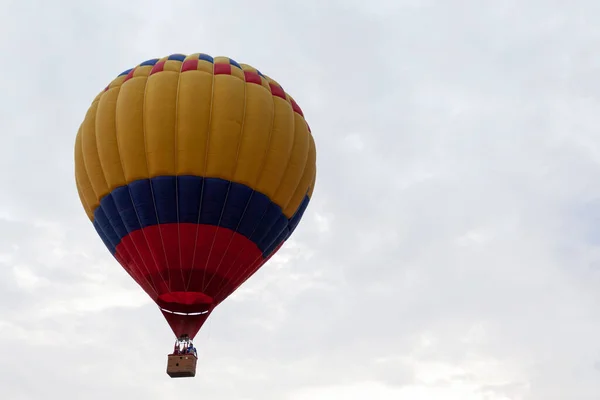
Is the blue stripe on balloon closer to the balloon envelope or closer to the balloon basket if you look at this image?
the balloon envelope

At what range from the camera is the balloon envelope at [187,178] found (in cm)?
1667

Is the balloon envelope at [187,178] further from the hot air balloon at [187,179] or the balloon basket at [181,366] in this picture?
the balloon basket at [181,366]

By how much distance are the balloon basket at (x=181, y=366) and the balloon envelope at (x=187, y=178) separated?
846 millimetres

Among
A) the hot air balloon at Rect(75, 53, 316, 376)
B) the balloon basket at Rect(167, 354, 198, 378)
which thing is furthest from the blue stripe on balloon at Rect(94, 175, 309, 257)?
the balloon basket at Rect(167, 354, 198, 378)

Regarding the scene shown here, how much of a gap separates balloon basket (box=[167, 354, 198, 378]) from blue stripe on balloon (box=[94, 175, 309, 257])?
120 inches

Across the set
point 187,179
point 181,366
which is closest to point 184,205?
point 187,179

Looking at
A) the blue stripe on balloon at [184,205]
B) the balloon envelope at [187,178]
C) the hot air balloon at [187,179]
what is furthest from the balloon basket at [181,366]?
the blue stripe on balloon at [184,205]

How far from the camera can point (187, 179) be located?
16.6 metres

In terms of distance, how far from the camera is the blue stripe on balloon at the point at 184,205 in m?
16.7

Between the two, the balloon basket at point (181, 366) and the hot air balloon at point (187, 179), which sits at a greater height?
the hot air balloon at point (187, 179)

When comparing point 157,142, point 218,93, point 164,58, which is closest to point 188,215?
point 157,142

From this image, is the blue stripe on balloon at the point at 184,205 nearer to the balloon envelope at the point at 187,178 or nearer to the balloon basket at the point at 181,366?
the balloon envelope at the point at 187,178

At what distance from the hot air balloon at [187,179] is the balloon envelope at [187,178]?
23mm

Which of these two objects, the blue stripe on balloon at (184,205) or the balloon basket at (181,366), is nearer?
the balloon basket at (181,366)
